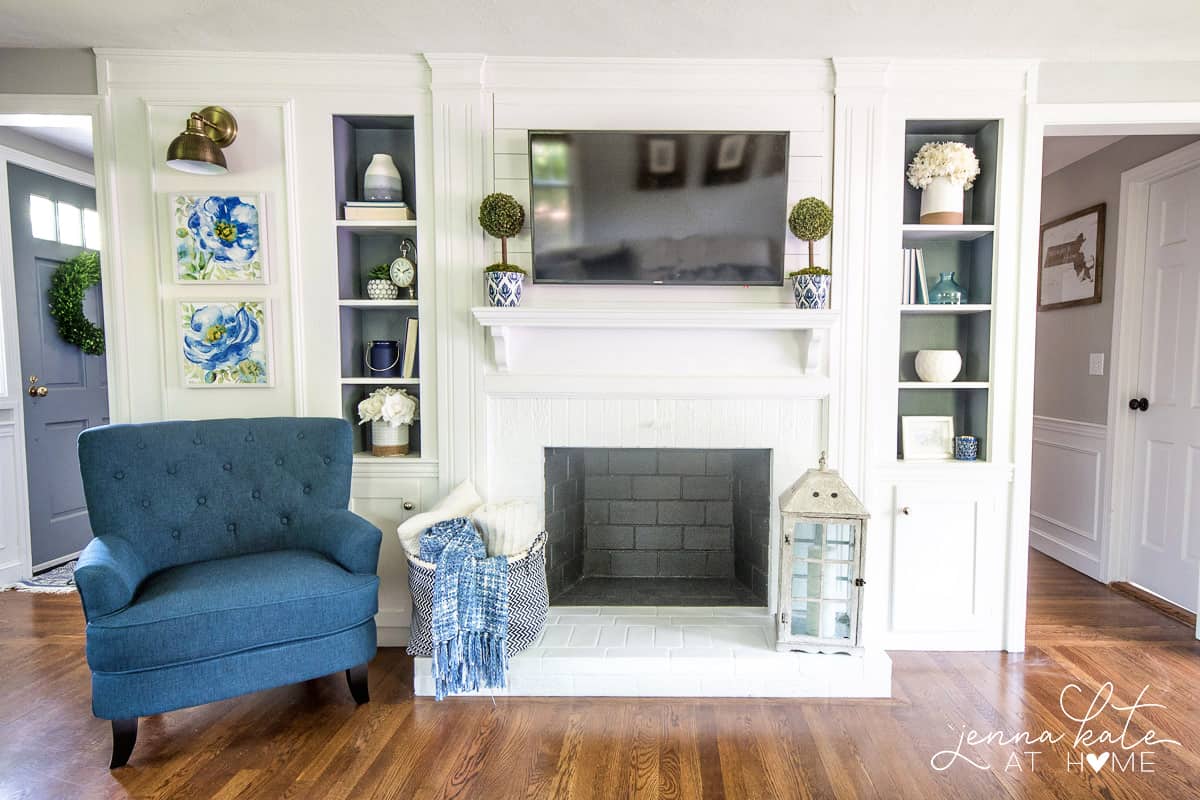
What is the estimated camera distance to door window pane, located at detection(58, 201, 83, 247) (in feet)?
11.7

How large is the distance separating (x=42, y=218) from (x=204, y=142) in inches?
80.5

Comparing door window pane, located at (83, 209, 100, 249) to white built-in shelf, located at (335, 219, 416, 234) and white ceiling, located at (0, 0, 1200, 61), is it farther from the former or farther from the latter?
white built-in shelf, located at (335, 219, 416, 234)

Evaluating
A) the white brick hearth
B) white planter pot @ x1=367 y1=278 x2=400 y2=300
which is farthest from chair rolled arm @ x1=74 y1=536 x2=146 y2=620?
white planter pot @ x1=367 y1=278 x2=400 y2=300

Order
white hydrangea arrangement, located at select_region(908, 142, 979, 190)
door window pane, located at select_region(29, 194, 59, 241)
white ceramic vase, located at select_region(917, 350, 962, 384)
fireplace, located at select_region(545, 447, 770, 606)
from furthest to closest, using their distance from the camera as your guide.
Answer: door window pane, located at select_region(29, 194, 59, 241)
fireplace, located at select_region(545, 447, 770, 606)
white ceramic vase, located at select_region(917, 350, 962, 384)
white hydrangea arrangement, located at select_region(908, 142, 979, 190)

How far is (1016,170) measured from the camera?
8.05ft

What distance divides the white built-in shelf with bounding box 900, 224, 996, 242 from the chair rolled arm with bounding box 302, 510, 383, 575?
7.53 ft

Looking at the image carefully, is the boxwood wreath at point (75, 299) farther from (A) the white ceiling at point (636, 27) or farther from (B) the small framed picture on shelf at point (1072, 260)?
(B) the small framed picture on shelf at point (1072, 260)

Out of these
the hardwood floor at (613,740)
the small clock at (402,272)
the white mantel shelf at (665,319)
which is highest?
the small clock at (402,272)

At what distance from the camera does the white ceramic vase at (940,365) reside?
2516mm

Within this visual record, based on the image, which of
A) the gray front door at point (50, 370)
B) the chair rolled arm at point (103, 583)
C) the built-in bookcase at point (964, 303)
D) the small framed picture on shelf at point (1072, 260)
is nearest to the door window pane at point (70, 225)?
the gray front door at point (50, 370)

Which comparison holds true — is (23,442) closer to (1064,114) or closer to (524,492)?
(524,492)

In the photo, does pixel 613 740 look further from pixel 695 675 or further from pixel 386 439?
pixel 386 439

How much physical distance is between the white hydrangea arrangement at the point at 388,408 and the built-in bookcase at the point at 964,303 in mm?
1983

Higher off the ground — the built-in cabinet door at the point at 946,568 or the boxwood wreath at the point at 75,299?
the boxwood wreath at the point at 75,299
